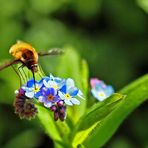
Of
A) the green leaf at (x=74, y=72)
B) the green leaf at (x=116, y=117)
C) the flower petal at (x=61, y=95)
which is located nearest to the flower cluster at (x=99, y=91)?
the green leaf at (x=74, y=72)

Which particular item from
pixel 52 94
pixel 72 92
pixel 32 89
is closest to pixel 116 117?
pixel 72 92

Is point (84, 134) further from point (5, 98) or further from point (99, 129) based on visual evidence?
point (5, 98)

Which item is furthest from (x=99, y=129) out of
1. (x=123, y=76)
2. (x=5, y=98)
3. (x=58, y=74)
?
(x=123, y=76)

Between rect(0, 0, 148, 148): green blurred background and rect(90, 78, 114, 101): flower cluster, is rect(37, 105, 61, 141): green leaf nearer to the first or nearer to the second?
rect(90, 78, 114, 101): flower cluster

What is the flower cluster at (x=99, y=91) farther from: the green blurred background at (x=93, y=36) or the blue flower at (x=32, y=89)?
the green blurred background at (x=93, y=36)

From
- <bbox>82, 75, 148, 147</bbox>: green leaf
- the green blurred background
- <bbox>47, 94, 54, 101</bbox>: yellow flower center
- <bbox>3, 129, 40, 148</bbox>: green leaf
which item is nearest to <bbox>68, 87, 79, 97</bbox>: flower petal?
<bbox>47, 94, 54, 101</bbox>: yellow flower center
